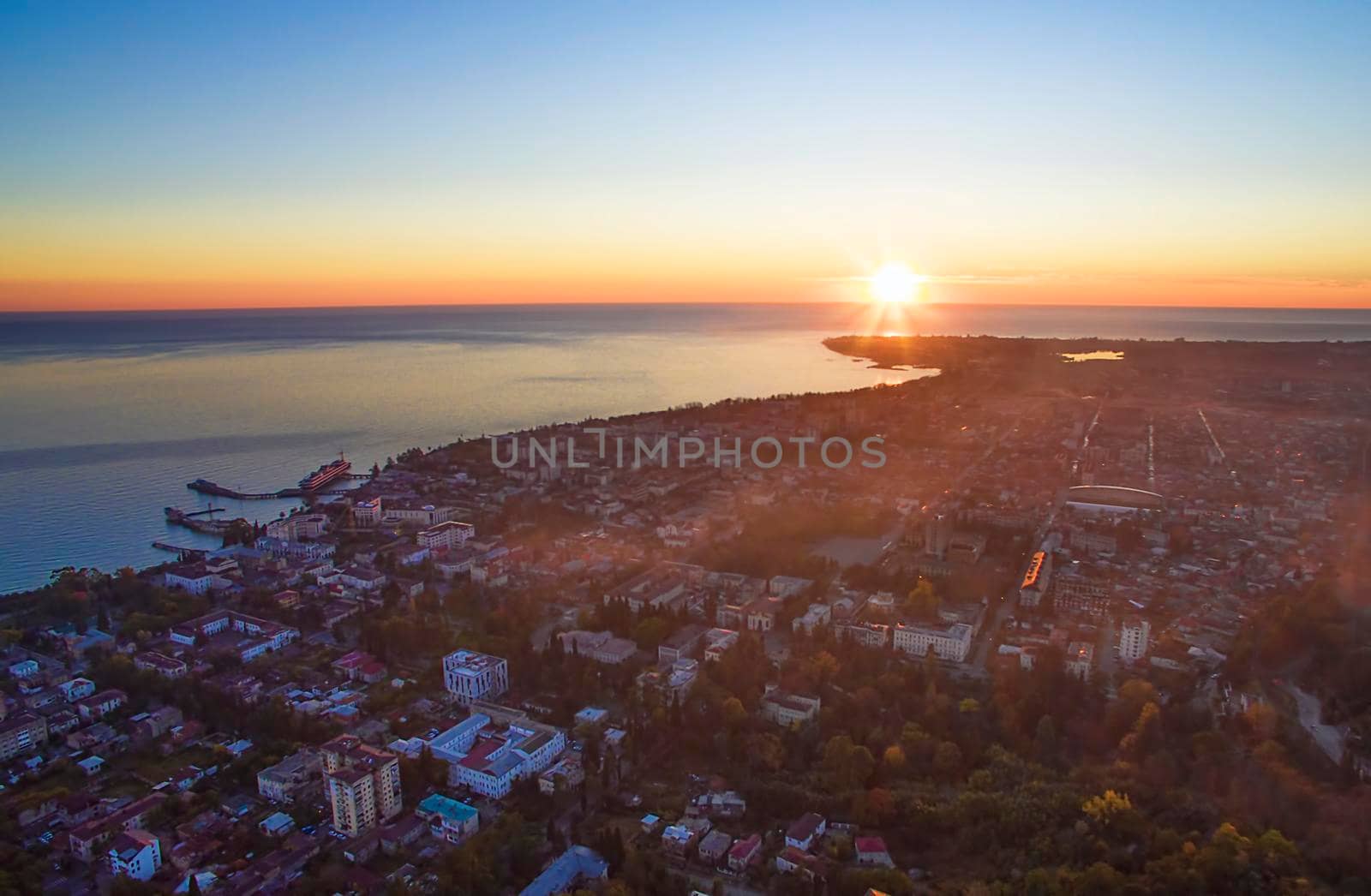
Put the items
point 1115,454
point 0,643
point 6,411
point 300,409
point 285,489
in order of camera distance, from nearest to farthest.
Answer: point 0,643 < point 285,489 < point 1115,454 < point 6,411 < point 300,409

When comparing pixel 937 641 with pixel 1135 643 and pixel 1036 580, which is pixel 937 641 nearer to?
pixel 1135 643

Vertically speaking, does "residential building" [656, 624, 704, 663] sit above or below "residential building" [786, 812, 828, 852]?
above

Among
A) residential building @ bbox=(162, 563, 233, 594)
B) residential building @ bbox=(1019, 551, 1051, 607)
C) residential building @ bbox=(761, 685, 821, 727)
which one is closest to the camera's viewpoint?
residential building @ bbox=(761, 685, 821, 727)

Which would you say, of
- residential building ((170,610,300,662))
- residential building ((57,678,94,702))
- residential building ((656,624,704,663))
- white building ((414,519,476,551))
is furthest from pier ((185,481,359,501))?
residential building ((656,624,704,663))

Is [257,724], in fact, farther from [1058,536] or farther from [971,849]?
[1058,536]

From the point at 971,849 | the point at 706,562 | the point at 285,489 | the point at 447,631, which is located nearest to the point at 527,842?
the point at 971,849

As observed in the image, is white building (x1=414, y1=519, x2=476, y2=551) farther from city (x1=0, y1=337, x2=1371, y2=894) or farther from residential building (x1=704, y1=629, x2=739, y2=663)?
residential building (x1=704, y1=629, x2=739, y2=663)
